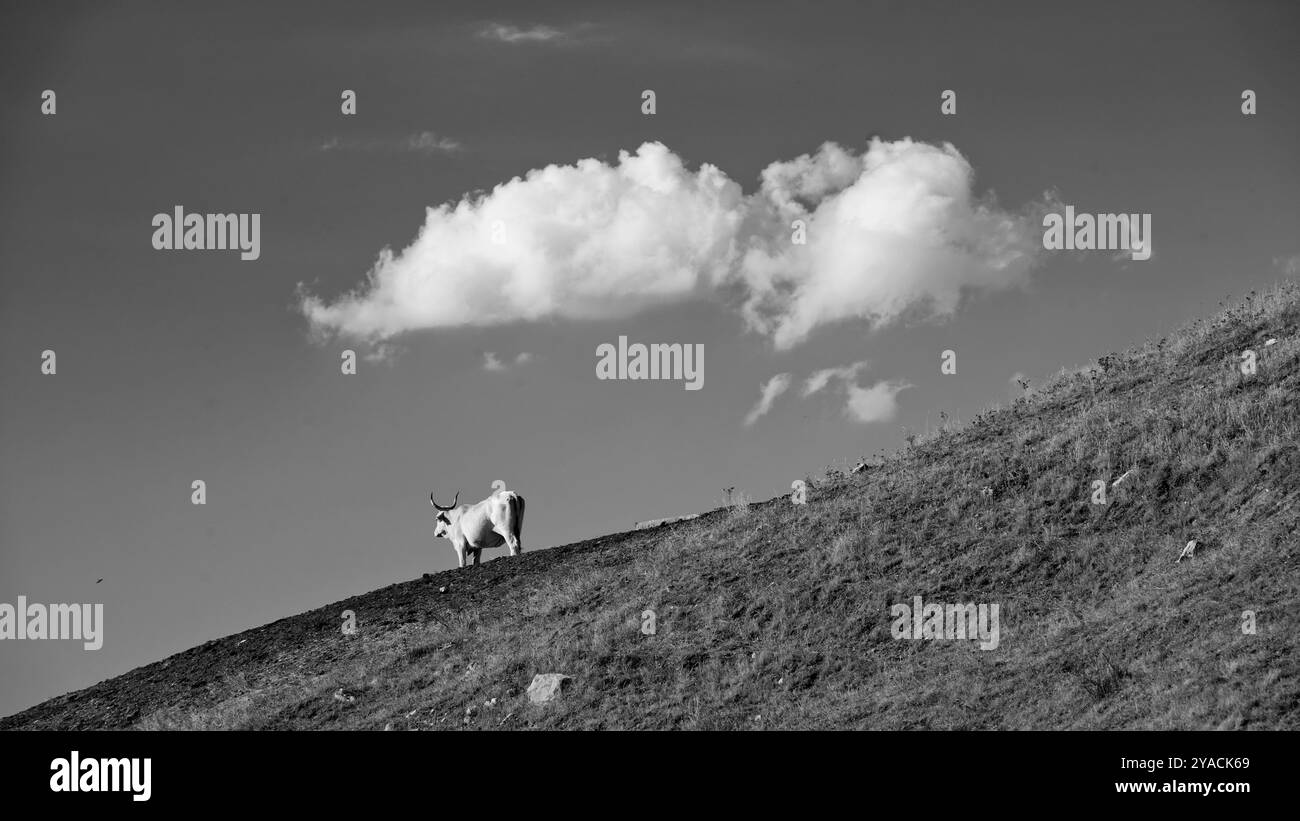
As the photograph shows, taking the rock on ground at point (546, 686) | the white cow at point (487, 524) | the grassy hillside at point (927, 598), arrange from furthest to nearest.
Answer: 1. the white cow at point (487, 524)
2. the rock on ground at point (546, 686)
3. the grassy hillside at point (927, 598)

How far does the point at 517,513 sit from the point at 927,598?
16948 mm

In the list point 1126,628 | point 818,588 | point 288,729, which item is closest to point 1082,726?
point 1126,628

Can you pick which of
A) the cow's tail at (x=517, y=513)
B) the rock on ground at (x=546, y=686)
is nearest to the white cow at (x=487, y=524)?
the cow's tail at (x=517, y=513)

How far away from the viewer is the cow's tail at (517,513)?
122ft

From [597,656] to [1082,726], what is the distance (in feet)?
31.4

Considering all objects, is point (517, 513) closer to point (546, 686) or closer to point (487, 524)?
point (487, 524)

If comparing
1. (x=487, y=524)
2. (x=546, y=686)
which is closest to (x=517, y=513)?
(x=487, y=524)

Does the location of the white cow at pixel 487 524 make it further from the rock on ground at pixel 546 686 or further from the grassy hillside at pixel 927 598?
the rock on ground at pixel 546 686

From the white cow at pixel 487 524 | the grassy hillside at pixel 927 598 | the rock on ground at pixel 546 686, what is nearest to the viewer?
the grassy hillside at pixel 927 598

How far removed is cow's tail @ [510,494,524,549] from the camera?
3730 centimetres

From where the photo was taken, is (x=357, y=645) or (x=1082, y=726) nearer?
(x=1082, y=726)

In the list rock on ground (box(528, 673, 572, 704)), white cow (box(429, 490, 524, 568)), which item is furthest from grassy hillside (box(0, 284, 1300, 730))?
white cow (box(429, 490, 524, 568))
